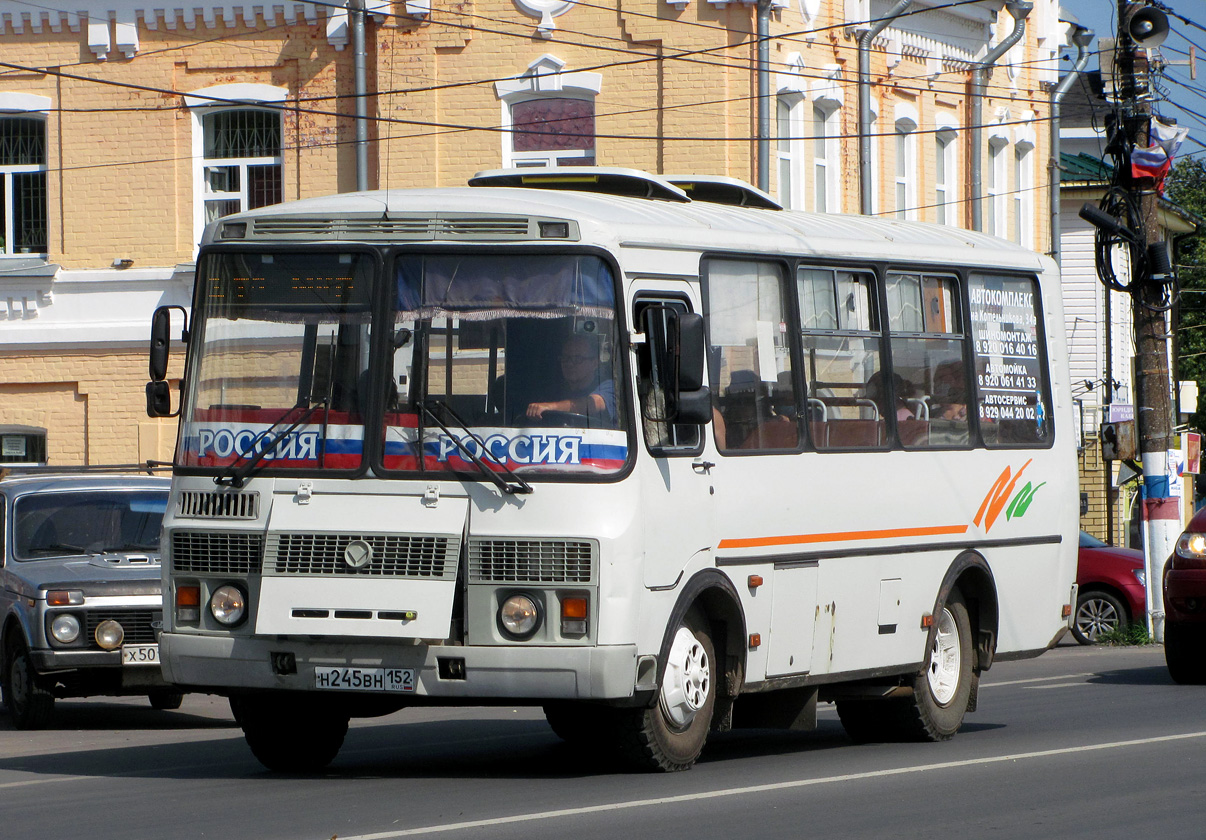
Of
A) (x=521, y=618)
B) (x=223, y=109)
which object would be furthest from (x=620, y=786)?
(x=223, y=109)

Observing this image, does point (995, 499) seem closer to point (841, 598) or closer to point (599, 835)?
point (841, 598)

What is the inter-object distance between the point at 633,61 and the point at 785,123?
231cm

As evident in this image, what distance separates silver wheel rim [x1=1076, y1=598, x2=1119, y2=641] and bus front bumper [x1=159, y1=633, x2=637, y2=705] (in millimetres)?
15065

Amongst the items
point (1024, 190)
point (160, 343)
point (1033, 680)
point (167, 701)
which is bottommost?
point (1033, 680)

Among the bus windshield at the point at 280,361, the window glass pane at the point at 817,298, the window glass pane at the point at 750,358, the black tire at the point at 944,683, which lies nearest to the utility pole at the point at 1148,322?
the black tire at the point at 944,683

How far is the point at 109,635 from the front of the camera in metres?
14.0

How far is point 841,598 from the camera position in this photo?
1107 centimetres

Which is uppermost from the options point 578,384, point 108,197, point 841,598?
point 108,197

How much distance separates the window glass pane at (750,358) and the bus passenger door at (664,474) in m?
0.34

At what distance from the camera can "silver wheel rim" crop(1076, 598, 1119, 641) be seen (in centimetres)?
2333

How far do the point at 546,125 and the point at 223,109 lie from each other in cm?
441

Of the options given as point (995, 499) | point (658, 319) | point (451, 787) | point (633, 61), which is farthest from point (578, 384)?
point (633, 61)

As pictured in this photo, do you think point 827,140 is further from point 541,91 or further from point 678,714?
point 678,714

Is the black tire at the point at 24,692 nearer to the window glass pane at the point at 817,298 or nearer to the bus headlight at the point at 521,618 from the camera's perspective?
the bus headlight at the point at 521,618
